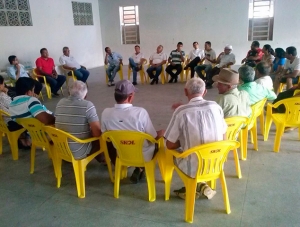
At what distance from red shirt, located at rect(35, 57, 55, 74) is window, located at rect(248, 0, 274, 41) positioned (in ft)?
21.5

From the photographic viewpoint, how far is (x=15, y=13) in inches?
283

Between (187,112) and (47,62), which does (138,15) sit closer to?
(47,62)

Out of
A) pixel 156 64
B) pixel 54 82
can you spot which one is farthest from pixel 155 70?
pixel 54 82

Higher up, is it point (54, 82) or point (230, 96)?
point (230, 96)

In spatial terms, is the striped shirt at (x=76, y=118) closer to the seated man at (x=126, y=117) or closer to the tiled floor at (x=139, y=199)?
the seated man at (x=126, y=117)

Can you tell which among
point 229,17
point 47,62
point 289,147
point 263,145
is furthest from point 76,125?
point 229,17

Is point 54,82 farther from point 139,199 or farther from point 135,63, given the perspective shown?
point 139,199

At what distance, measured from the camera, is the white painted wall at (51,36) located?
7125mm

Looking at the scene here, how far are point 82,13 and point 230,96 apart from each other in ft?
28.0

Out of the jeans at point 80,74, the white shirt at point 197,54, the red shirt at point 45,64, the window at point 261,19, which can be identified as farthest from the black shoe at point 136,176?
the window at point 261,19

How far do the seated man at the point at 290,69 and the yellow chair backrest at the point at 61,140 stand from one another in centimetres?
387

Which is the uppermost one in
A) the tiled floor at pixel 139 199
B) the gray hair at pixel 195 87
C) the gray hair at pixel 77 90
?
the gray hair at pixel 195 87

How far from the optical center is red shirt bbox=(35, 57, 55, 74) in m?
6.22

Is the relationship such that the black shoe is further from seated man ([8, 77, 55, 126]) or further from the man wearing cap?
the man wearing cap
